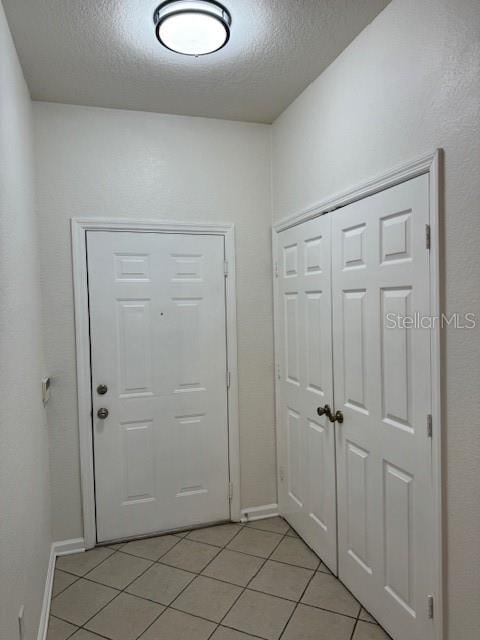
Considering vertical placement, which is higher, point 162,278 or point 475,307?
point 162,278

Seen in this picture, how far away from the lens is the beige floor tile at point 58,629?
2.02 m

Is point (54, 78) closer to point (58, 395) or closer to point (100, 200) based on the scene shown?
point (100, 200)

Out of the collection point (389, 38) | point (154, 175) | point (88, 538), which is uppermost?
point (389, 38)

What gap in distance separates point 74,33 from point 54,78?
458 millimetres

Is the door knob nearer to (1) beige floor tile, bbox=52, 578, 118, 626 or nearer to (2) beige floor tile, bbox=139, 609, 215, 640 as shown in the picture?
(2) beige floor tile, bbox=139, 609, 215, 640

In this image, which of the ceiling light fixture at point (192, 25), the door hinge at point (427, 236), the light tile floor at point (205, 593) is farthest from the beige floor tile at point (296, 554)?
the ceiling light fixture at point (192, 25)

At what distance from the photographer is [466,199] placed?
58.8 inches

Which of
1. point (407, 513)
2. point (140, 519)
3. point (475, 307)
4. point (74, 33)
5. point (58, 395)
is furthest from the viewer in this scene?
point (140, 519)

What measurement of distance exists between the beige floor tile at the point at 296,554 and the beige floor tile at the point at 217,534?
34 centimetres

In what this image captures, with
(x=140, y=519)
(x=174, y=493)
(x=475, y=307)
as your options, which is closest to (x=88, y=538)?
(x=140, y=519)

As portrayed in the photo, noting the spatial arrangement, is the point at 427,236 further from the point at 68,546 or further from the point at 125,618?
the point at 68,546

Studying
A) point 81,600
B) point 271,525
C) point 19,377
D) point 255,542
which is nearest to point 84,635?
point 81,600

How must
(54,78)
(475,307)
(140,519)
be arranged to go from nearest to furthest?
(475,307) < (54,78) < (140,519)

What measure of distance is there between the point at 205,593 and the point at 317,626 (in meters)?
0.59
